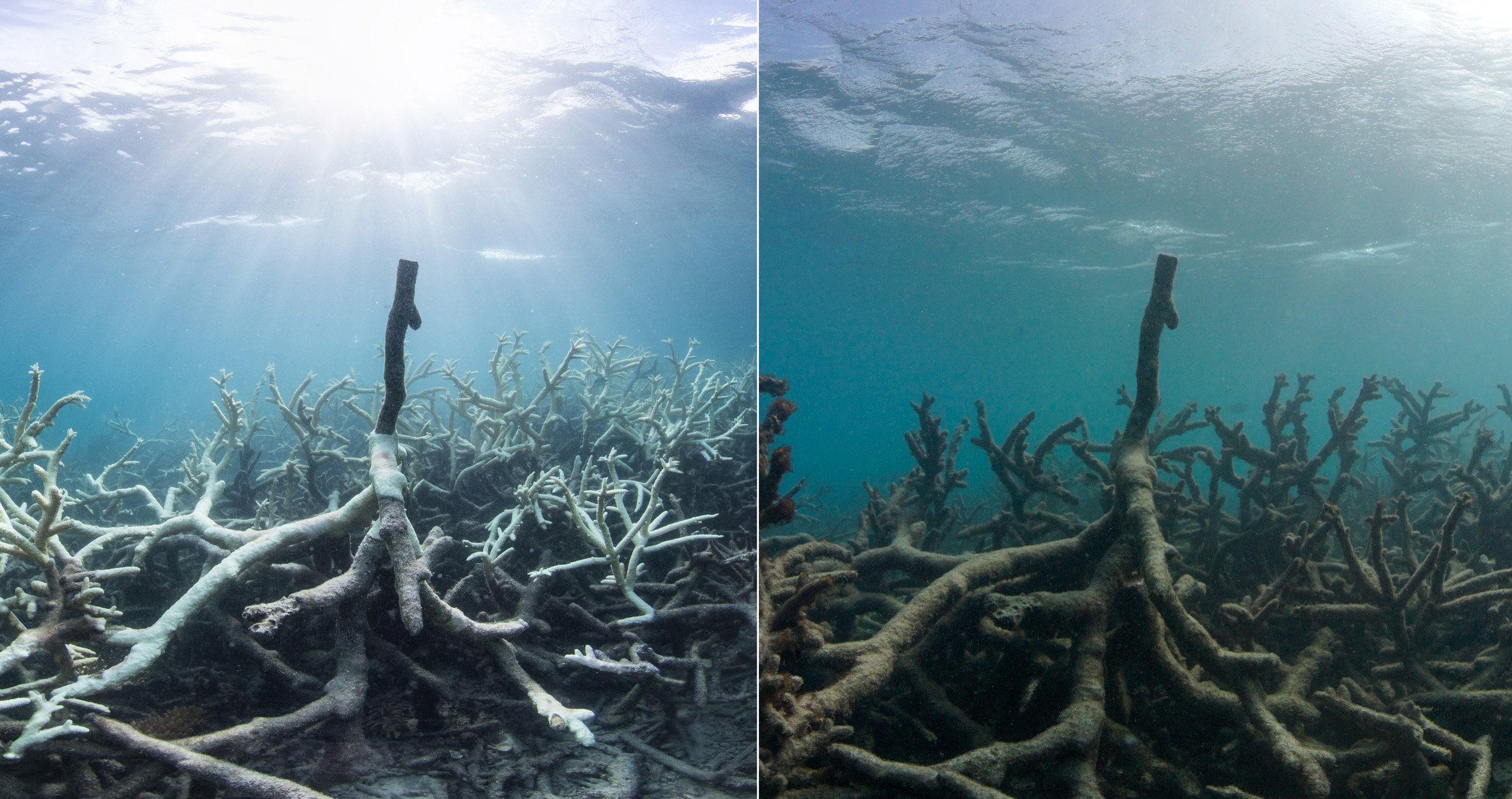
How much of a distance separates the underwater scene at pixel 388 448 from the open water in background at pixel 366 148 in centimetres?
13

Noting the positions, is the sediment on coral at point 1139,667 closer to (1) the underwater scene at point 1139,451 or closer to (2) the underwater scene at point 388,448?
(1) the underwater scene at point 1139,451

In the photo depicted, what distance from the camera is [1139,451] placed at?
10.7 ft

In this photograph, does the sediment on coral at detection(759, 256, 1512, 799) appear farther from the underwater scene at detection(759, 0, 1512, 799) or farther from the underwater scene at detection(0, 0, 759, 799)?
the underwater scene at detection(0, 0, 759, 799)

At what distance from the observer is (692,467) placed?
16.5 ft

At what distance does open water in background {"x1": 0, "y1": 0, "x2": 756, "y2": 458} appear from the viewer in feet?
40.0

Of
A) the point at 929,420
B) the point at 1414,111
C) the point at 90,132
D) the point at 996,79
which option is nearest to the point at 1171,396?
the point at 1414,111

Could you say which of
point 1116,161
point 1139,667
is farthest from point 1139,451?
point 1116,161

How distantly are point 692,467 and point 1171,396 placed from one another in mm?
86765

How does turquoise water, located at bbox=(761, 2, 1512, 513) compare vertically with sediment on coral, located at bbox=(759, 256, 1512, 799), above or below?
above

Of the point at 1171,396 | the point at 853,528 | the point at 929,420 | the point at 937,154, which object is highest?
the point at 937,154

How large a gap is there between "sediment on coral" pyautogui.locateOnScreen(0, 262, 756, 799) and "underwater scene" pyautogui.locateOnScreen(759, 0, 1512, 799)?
65cm

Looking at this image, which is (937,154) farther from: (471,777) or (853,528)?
(471,777)

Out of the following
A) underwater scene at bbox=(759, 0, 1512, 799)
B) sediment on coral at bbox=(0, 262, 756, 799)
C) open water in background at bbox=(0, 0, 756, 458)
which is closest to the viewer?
sediment on coral at bbox=(0, 262, 756, 799)

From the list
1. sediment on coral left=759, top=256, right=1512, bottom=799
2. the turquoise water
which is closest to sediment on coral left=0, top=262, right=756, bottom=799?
sediment on coral left=759, top=256, right=1512, bottom=799
